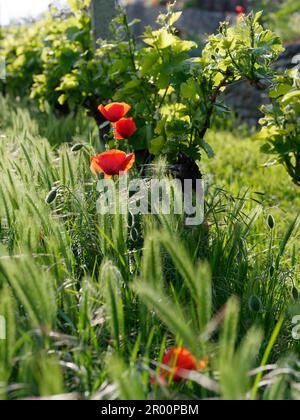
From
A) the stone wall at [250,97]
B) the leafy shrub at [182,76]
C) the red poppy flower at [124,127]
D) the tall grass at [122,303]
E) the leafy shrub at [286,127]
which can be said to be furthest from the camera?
the stone wall at [250,97]

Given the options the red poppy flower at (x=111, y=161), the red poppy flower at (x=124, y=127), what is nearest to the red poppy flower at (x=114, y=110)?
the red poppy flower at (x=124, y=127)

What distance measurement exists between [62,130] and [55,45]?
453 millimetres

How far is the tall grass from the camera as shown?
1118 mm

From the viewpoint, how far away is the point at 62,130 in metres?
3.50

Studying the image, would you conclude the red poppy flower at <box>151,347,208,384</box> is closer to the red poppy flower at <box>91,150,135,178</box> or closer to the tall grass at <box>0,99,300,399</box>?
the tall grass at <box>0,99,300,399</box>

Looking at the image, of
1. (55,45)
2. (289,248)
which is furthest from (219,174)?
(289,248)

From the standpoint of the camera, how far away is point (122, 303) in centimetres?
145

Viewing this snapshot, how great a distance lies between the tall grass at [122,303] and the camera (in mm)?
1118

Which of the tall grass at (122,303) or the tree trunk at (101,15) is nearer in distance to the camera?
the tall grass at (122,303)

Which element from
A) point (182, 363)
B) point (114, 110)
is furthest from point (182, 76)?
point (182, 363)

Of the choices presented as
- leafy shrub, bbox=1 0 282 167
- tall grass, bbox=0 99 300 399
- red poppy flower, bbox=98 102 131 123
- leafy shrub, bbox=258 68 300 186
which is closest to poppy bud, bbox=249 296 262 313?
tall grass, bbox=0 99 300 399

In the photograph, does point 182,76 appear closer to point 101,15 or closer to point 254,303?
point 254,303

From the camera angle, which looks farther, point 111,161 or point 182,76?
point 182,76

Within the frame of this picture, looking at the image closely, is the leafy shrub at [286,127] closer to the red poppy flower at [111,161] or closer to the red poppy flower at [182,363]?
the red poppy flower at [111,161]
